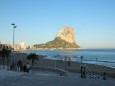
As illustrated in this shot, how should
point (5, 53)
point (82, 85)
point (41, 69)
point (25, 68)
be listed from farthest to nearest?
1. point (5, 53)
2. point (41, 69)
3. point (25, 68)
4. point (82, 85)

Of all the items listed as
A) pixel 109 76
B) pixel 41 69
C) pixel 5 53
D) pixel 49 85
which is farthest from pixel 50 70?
pixel 49 85

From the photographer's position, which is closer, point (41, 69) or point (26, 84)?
point (26, 84)

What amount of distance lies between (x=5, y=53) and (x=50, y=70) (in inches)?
464

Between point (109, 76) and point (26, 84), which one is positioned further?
point (109, 76)

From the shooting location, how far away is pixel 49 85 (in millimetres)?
14898

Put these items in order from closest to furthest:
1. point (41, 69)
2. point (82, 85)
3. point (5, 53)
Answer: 1. point (82, 85)
2. point (41, 69)
3. point (5, 53)

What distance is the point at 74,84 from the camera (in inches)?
599

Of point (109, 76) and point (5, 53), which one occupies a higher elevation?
point (5, 53)

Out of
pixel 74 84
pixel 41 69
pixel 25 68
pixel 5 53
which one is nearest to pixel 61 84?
pixel 74 84

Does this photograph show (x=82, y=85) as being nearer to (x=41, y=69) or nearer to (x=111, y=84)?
(x=111, y=84)

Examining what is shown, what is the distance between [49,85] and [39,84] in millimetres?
677

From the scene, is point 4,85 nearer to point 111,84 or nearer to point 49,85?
point 49,85

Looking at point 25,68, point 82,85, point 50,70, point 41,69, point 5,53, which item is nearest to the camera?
point 82,85

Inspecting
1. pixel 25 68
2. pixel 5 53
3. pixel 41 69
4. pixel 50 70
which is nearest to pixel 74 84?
pixel 25 68
